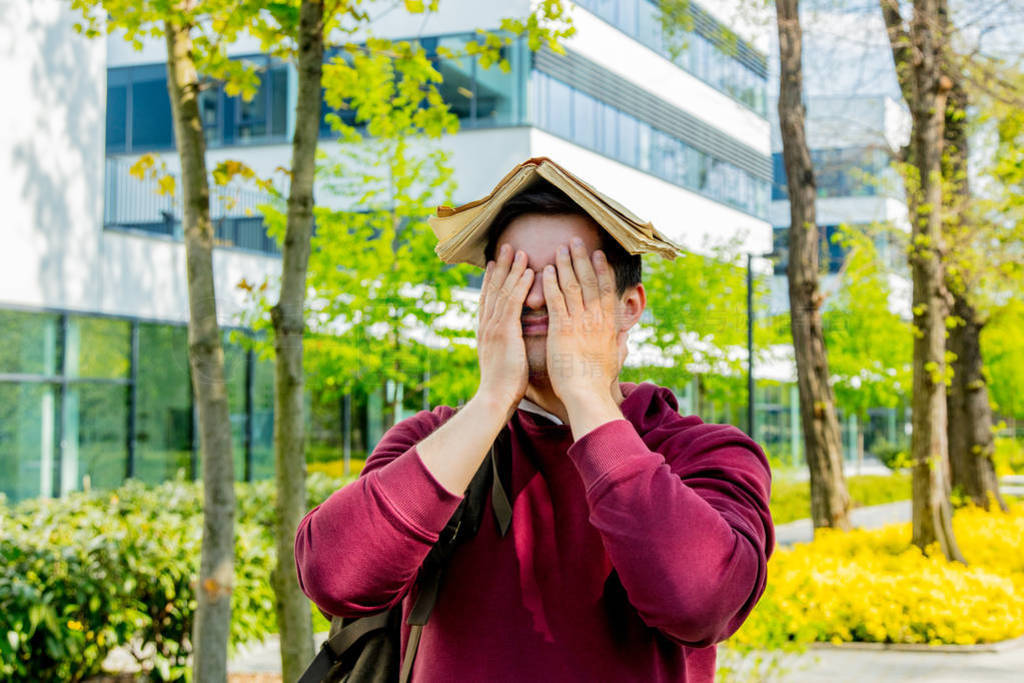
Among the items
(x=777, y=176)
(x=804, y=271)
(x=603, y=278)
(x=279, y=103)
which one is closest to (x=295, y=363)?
(x=603, y=278)

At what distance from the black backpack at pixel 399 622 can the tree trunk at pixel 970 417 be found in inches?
585

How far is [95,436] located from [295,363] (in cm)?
1146

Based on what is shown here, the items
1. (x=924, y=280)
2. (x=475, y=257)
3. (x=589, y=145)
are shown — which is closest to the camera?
(x=475, y=257)

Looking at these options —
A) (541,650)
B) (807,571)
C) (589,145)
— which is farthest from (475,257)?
(589,145)

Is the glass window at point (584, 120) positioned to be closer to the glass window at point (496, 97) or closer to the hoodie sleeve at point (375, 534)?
the glass window at point (496, 97)

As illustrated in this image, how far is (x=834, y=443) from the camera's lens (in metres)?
12.8

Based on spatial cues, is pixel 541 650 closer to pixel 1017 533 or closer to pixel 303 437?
pixel 303 437

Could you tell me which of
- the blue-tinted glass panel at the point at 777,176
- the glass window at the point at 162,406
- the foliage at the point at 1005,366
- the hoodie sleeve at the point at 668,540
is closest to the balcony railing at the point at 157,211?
the glass window at the point at 162,406

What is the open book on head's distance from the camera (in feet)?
5.43

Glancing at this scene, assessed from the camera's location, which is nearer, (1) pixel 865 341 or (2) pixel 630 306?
(2) pixel 630 306

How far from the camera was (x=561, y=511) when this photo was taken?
1791 millimetres

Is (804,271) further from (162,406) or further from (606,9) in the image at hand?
(606,9)

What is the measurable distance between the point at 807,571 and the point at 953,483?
278 inches

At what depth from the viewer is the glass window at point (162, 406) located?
1586 centimetres
